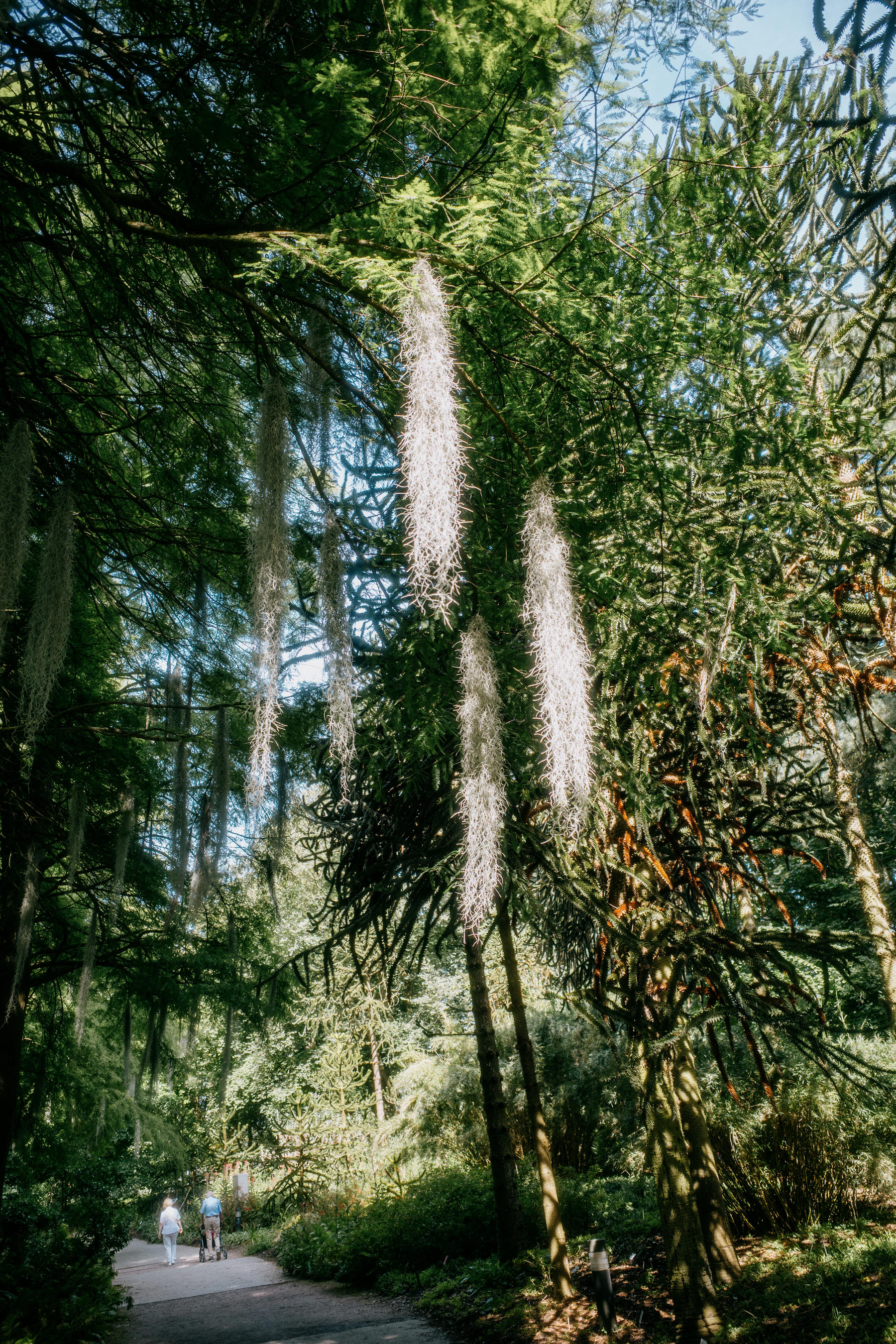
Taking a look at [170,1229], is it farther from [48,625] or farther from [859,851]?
[48,625]

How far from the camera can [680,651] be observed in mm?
4930

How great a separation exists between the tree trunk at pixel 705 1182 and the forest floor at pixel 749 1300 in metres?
0.18

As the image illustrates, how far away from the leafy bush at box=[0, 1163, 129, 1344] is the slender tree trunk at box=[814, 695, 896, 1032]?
699 centimetres

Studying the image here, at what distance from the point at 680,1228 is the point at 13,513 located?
18.0 feet

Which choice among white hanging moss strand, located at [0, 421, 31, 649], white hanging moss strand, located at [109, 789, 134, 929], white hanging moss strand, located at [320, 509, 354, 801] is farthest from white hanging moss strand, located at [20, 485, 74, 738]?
white hanging moss strand, located at [109, 789, 134, 929]

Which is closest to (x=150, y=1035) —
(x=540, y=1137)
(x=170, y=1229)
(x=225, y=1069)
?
(x=225, y=1069)

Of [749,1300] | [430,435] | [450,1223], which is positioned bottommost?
[749,1300]

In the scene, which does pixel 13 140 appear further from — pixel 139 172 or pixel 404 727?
pixel 404 727

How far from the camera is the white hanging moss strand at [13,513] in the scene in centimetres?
317

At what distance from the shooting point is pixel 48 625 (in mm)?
3285

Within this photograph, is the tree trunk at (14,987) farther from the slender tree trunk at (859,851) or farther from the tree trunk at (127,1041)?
the slender tree trunk at (859,851)

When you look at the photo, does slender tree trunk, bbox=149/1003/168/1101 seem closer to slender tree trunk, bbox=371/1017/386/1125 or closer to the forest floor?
the forest floor

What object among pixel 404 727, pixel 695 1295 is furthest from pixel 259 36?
pixel 695 1295

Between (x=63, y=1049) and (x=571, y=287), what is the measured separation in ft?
31.6
